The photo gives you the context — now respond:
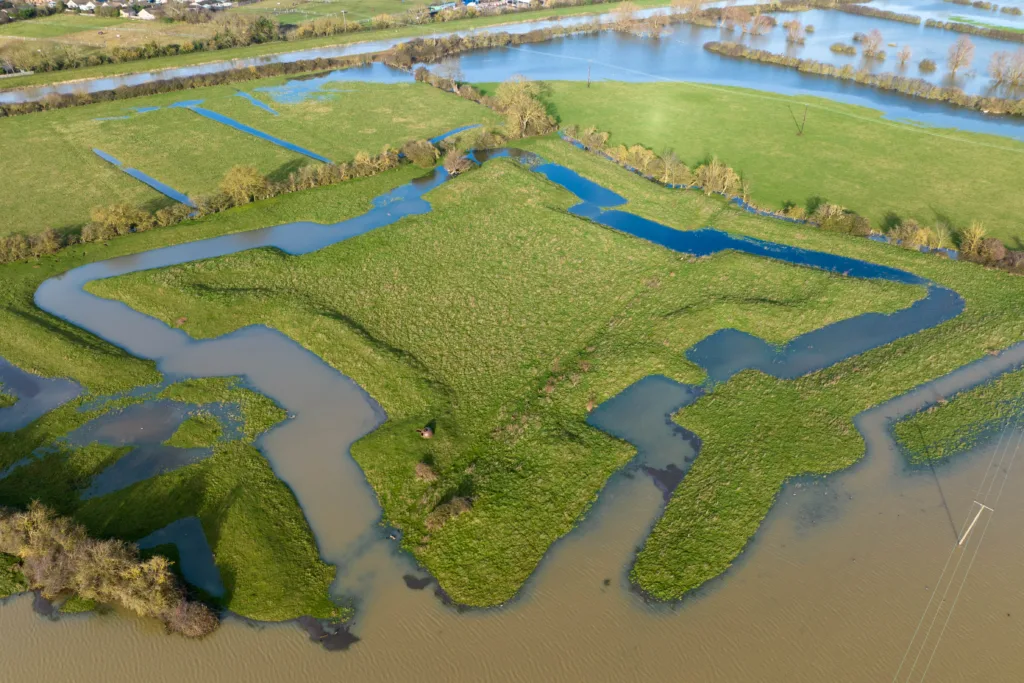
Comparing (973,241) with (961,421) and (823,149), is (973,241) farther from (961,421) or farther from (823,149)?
(823,149)

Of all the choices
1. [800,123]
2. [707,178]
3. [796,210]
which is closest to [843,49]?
[800,123]

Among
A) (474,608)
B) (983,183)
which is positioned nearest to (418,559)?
(474,608)

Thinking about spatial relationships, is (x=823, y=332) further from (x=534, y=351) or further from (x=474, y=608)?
(x=474, y=608)

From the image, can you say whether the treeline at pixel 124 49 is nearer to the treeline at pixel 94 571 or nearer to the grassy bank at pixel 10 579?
the treeline at pixel 94 571

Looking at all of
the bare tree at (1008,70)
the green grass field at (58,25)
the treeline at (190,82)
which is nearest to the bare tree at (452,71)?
the treeline at (190,82)

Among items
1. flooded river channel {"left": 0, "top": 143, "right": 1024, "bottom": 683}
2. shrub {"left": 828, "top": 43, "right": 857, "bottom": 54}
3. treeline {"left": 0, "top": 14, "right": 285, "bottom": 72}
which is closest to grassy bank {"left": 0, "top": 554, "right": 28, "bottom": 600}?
flooded river channel {"left": 0, "top": 143, "right": 1024, "bottom": 683}

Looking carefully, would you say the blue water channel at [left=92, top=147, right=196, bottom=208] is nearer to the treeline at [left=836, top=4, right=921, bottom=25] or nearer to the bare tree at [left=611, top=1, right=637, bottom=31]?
the bare tree at [left=611, top=1, right=637, bottom=31]
